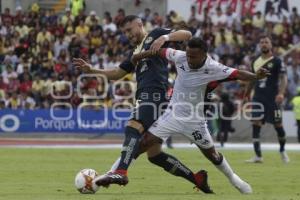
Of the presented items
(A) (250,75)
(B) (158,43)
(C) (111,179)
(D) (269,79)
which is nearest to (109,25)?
(D) (269,79)

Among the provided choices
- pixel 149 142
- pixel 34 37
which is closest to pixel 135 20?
pixel 149 142

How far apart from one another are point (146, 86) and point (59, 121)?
1888 cm

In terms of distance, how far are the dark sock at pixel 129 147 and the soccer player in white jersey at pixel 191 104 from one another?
171mm

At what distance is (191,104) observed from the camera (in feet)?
37.5

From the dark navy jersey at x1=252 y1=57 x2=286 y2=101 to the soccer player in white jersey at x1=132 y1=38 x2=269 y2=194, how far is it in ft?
22.8

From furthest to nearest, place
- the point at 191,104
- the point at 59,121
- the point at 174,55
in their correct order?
1. the point at 59,121
2. the point at 191,104
3. the point at 174,55

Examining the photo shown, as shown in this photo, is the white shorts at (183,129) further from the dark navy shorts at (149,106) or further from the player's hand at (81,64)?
the player's hand at (81,64)

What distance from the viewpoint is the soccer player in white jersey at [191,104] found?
1130 centimetres

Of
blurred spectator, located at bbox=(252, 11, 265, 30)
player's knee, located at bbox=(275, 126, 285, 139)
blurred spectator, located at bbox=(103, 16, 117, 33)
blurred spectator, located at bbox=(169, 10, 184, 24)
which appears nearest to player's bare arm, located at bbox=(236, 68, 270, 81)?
player's knee, located at bbox=(275, 126, 285, 139)

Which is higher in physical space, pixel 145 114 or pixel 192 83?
pixel 192 83

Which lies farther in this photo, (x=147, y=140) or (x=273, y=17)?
(x=273, y=17)

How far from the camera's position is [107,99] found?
100 ft

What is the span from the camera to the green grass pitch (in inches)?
438

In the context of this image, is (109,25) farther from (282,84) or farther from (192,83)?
(192,83)
